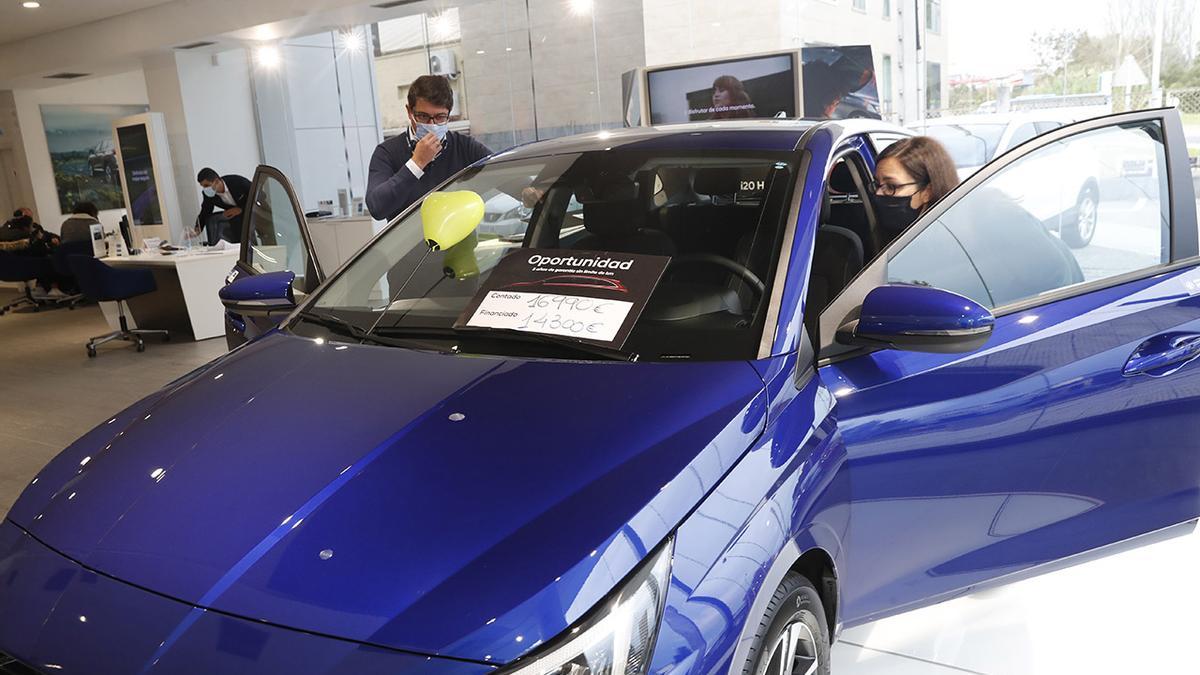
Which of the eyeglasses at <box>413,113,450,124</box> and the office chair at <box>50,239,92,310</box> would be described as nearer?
the eyeglasses at <box>413,113,450,124</box>

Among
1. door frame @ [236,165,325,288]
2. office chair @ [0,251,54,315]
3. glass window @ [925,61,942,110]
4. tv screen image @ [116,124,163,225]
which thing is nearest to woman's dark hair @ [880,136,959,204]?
door frame @ [236,165,325,288]

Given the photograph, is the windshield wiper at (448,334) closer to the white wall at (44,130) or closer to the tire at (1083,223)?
the tire at (1083,223)

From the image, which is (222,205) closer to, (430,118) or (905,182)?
(430,118)

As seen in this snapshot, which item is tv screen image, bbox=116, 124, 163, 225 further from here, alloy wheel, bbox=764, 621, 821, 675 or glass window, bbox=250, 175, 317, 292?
alloy wheel, bbox=764, 621, 821, 675

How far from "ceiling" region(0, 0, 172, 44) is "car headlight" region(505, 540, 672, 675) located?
10.4 metres

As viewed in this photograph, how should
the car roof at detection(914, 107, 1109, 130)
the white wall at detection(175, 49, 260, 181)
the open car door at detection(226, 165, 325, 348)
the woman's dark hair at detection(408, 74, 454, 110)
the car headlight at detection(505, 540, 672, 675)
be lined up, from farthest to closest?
the white wall at detection(175, 49, 260, 181) < the car roof at detection(914, 107, 1109, 130) < the woman's dark hair at detection(408, 74, 454, 110) < the open car door at detection(226, 165, 325, 348) < the car headlight at detection(505, 540, 672, 675)

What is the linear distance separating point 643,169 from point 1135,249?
1.14m

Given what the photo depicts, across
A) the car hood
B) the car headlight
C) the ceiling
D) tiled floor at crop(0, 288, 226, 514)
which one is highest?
the ceiling

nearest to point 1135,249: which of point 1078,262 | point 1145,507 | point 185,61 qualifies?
point 1078,262

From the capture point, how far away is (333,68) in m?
10.1

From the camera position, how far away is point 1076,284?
185 centimetres

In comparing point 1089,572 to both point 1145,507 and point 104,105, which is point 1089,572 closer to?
point 1145,507

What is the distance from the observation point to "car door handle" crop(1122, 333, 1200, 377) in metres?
1.74

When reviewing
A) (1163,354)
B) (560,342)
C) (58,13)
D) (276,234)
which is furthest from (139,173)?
(1163,354)
